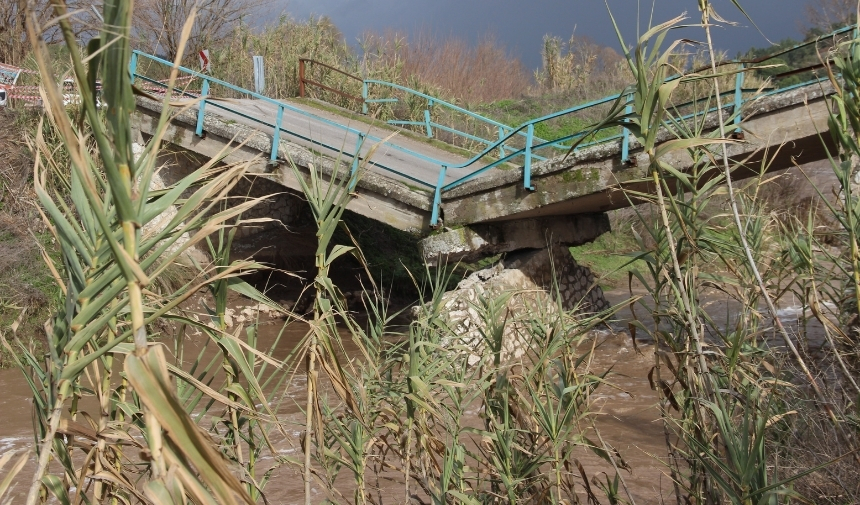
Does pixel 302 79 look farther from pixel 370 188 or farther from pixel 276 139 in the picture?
pixel 370 188

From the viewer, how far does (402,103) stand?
49.2 feet

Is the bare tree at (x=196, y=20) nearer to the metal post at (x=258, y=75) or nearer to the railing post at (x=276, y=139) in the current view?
the metal post at (x=258, y=75)

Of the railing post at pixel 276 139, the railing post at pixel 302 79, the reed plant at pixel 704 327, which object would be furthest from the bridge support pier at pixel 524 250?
the railing post at pixel 302 79

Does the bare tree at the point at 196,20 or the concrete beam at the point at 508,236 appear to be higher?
the bare tree at the point at 196,20

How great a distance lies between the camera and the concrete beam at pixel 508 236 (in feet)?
26.3

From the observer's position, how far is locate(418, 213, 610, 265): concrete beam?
26.3ft

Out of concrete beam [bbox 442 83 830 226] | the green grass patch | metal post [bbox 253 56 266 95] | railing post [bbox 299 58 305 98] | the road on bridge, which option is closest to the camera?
concrete beam [bbox 442 83 830 226]

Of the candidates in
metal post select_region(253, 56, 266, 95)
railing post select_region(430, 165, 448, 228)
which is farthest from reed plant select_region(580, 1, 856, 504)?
metal post select_region(253, 56, 266, 95)

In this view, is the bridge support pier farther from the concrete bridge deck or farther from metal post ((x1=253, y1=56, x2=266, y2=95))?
metal post ((x1=253, y1=56, x2=266, y2=95))

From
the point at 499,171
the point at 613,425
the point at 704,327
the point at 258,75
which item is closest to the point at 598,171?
the point at 499,171

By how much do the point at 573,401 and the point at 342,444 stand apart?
76 centimetres

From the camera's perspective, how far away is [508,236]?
848cm

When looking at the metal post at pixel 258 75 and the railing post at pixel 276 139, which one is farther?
the metal post at pixel 258 75

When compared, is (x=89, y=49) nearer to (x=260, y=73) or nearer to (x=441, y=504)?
(x=441, y=504)
